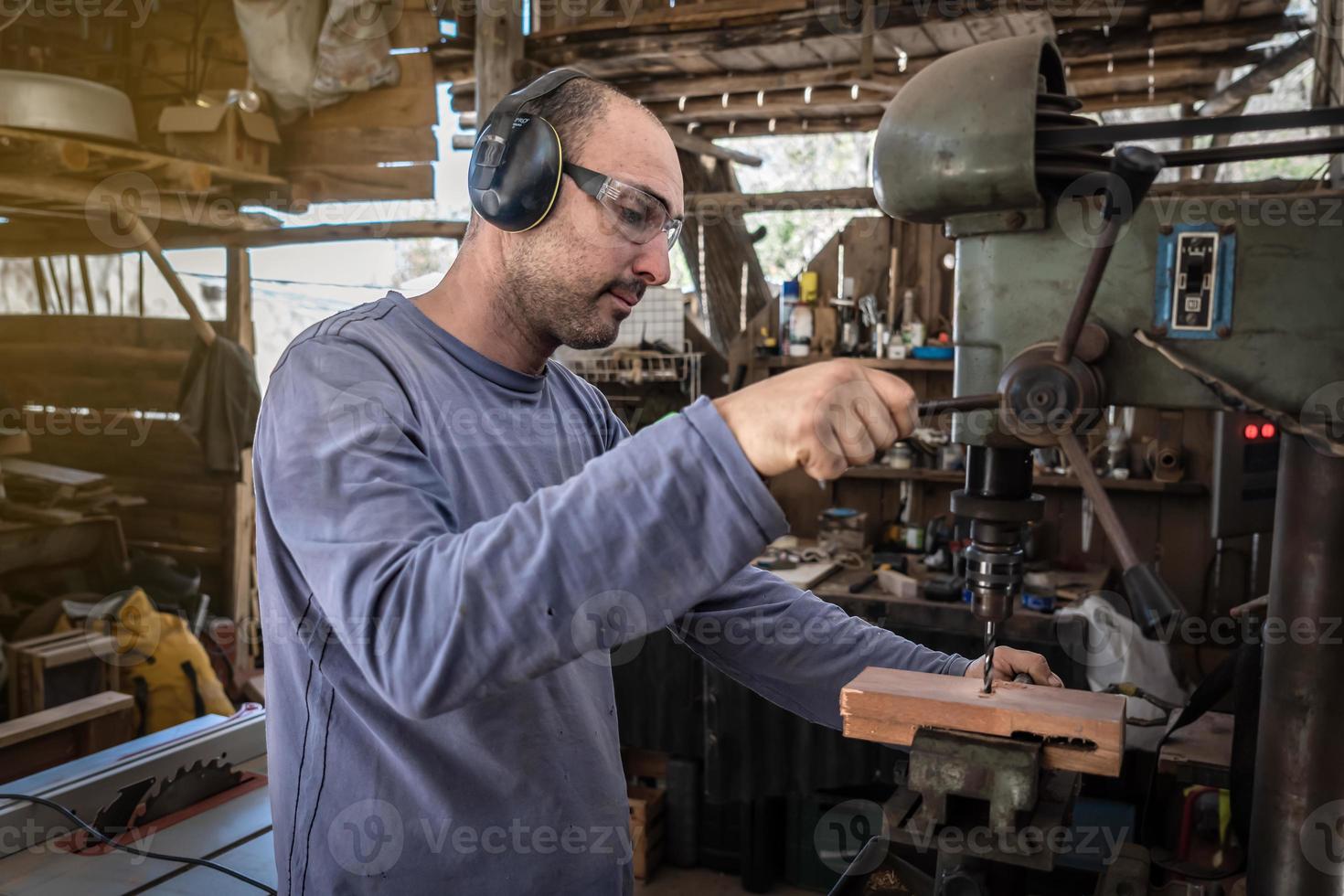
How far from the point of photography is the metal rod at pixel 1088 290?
0.92 metres

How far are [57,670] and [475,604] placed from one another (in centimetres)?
331

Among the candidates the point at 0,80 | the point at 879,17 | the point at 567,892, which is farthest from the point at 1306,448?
the point at 0,80

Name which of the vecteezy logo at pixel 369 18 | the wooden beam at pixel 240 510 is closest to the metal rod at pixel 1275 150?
the vecteezy logo at pixel 369 18

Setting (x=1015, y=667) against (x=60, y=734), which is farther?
(x=60, y=734)

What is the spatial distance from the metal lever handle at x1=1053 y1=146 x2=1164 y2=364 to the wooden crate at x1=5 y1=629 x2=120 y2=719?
3.36 metres

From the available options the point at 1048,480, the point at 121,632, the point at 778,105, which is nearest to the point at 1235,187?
the point at 1048,480

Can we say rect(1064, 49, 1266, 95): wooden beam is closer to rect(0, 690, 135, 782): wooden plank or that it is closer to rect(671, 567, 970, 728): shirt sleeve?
rect(671, 567, 970, 728): shirt sleeve

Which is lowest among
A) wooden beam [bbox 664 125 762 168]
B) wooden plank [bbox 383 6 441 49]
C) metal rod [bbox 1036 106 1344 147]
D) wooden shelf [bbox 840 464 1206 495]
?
wooden shelf [bbox 840 464 1206 495]

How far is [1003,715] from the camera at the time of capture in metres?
1.05

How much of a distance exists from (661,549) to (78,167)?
12.0ft

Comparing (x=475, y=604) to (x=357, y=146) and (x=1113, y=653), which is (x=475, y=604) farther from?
(x=357, y=146)

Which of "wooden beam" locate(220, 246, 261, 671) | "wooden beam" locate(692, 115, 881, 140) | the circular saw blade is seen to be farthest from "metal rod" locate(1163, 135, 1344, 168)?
"wooden beam" locate(220, 246, 261, 671)

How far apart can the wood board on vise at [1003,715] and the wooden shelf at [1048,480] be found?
9.54ft

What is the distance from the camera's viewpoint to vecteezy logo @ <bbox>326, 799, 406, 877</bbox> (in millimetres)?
1041
